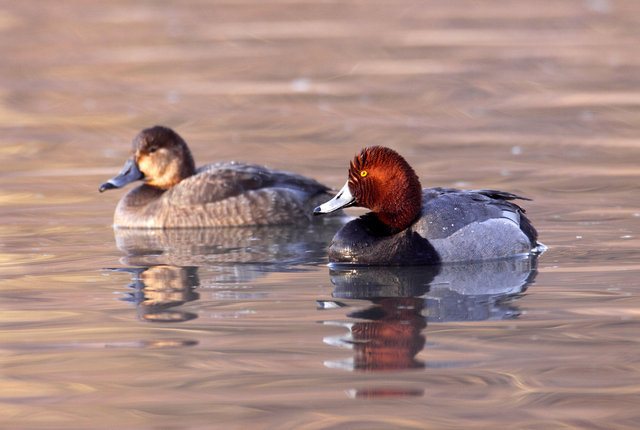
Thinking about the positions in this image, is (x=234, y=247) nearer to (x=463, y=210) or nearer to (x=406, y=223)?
(x=406, y=223)

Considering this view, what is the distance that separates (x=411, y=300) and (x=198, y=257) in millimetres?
2325

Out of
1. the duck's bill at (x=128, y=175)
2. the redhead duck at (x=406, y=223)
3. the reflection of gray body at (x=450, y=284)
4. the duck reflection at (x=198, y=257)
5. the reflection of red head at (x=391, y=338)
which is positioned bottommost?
the reflection of red head at (x=391, y=338)

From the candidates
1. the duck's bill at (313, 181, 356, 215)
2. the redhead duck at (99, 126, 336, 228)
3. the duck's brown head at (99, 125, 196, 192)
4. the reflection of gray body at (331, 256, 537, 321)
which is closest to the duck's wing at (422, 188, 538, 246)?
the reflection of gray body at (331, 256, 537, 321)

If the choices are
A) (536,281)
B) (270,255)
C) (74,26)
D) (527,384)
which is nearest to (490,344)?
(527,384)

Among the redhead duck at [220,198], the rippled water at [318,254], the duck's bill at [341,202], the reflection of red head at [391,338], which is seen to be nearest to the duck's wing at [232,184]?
the redhead duck at [220,198]

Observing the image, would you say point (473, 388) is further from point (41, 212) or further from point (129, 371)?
point (41, 212)

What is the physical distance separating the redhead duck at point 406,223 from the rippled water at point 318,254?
160 mm

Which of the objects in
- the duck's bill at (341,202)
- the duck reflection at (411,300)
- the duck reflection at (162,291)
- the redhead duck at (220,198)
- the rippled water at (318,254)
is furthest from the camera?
the redhead duck at (220,198)

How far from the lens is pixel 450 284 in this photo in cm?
753

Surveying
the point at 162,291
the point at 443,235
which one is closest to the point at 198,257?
the point at 162,291

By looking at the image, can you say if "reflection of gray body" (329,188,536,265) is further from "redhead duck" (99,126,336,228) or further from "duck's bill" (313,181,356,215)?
"redhead duck" (99,126,336,228)

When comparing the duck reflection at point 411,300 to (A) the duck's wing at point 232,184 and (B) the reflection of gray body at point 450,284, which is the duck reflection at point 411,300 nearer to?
(B) the reflection of gray body at point 450,284

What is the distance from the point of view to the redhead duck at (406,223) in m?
8.01

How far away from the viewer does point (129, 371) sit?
228 inches
